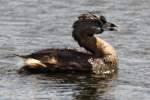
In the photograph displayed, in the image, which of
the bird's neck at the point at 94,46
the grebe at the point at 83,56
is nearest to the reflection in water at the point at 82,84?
the grebe at the point at 83,56

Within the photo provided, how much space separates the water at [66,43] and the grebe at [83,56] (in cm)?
A: 29

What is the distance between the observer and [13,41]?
18516mm

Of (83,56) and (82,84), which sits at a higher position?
(83,56)

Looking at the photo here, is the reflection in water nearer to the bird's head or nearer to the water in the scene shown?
the water

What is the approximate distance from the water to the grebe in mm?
292

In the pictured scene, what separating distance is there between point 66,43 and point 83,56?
222cm

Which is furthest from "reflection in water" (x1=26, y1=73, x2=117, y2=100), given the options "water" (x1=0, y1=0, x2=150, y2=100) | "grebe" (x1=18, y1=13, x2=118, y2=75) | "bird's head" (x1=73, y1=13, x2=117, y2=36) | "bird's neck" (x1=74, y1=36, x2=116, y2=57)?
"bird's head" (x1=73, y1=13, x2=117, y2=36)

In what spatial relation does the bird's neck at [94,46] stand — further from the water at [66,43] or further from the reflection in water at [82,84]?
the reflection in water at [82,84]

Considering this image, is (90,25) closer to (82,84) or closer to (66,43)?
(66,43)

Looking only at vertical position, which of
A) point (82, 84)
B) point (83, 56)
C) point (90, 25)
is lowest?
point (82, 84)

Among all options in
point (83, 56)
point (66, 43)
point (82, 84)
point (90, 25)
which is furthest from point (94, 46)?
point (82, 84)

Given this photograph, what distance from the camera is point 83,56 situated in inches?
648

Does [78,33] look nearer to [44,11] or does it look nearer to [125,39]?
[125,39]

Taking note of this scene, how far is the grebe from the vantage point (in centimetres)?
1616
